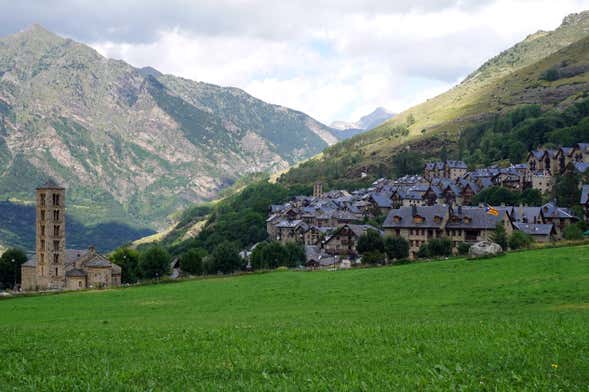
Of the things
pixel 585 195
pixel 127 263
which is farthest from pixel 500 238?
pixel 127 263

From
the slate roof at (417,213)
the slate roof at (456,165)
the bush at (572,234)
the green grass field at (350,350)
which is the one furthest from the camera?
the slate roof at (456,165)

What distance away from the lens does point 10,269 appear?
112 meters

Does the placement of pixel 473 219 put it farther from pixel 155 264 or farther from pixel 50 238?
pixel 50 238

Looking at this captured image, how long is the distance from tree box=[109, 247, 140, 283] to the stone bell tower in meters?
9.92

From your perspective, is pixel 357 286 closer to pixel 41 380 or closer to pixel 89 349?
pixel 89 349

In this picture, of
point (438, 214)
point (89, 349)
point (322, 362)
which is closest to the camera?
point (322, 362)

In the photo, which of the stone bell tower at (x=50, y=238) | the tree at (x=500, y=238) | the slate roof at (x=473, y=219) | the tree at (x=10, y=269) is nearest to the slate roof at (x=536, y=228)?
the slate roof at (x=473, y=219)

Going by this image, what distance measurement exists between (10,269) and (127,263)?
64.1 feet

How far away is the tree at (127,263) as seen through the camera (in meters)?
112

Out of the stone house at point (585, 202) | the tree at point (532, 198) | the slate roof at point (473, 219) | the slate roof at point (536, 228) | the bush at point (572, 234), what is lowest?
the bush at point (572, 234)

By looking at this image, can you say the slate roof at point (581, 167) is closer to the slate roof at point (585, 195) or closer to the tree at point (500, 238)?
the slate roof at point (585, 195)

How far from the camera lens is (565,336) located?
65.6 ft

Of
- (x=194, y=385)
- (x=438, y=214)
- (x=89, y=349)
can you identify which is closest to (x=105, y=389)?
(x=194, y=385)

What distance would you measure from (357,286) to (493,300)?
16.8m
